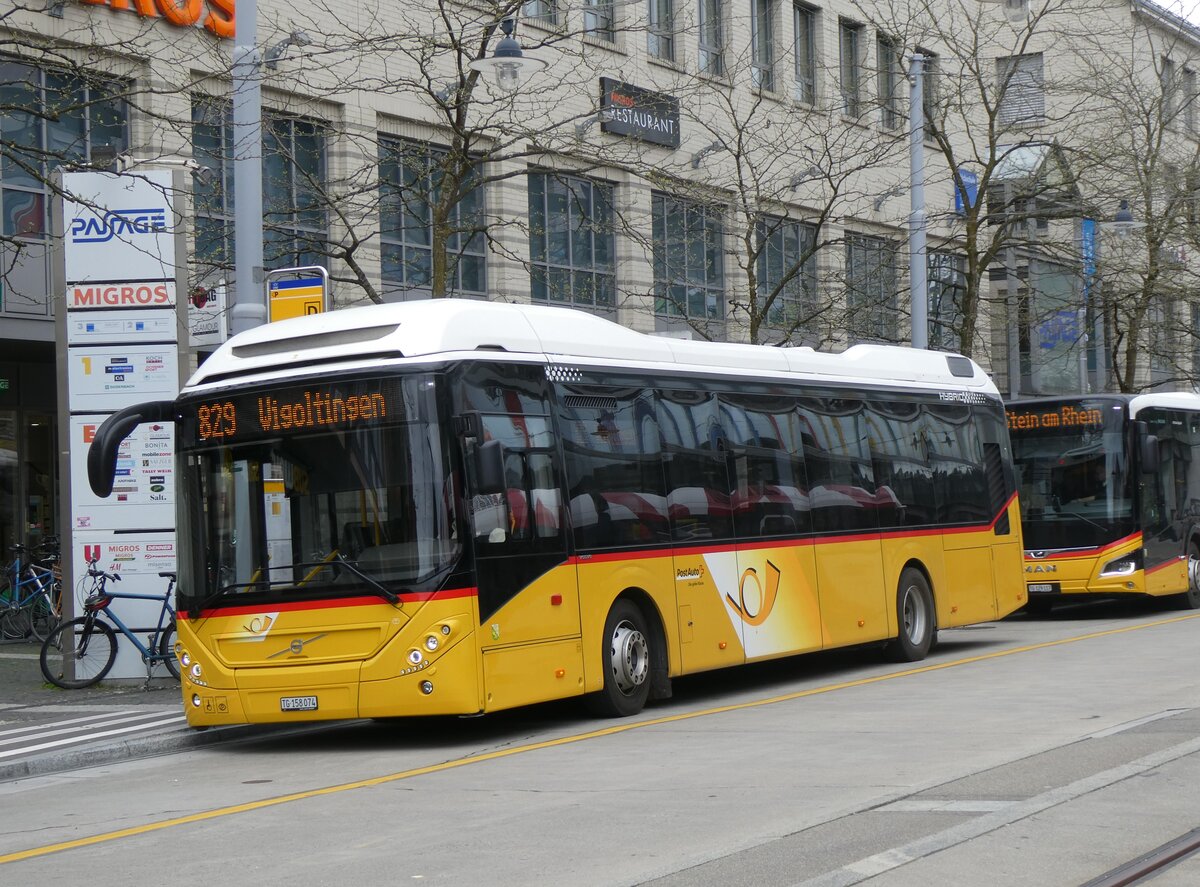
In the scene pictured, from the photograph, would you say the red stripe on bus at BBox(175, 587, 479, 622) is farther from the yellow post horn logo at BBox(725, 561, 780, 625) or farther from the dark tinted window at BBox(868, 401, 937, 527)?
the dark tinted window at BBox(868, 401, 937, 527)

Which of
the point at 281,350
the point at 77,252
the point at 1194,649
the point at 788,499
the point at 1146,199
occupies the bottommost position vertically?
the point at 1194,649

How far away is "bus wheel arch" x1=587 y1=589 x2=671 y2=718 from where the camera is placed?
13172 mm

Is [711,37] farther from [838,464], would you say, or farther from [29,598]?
[838,464]

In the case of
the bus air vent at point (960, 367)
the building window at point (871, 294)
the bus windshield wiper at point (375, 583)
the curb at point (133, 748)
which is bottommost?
the curb at point (133, 748)

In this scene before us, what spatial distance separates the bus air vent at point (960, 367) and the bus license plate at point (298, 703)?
9964 mm

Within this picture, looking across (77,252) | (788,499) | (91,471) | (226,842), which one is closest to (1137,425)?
(788,499)

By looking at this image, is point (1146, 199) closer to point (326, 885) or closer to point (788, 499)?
point (788, 499)

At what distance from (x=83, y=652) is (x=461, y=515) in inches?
239

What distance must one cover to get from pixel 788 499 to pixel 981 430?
4.83m

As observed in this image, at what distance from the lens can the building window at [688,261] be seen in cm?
2994

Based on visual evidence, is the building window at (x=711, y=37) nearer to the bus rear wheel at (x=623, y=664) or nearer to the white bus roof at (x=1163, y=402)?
the white bus roof at (x=1163, y=402)

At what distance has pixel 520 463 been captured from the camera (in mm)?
12438

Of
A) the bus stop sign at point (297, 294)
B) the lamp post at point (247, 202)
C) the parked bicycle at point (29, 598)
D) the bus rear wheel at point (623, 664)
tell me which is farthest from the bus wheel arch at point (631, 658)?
the parked bicycle at point (29, 598)

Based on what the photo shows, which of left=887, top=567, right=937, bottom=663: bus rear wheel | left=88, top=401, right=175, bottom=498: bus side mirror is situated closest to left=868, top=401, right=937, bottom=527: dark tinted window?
left=887, top=567, right=937, bottom=663: bus rear wheel
